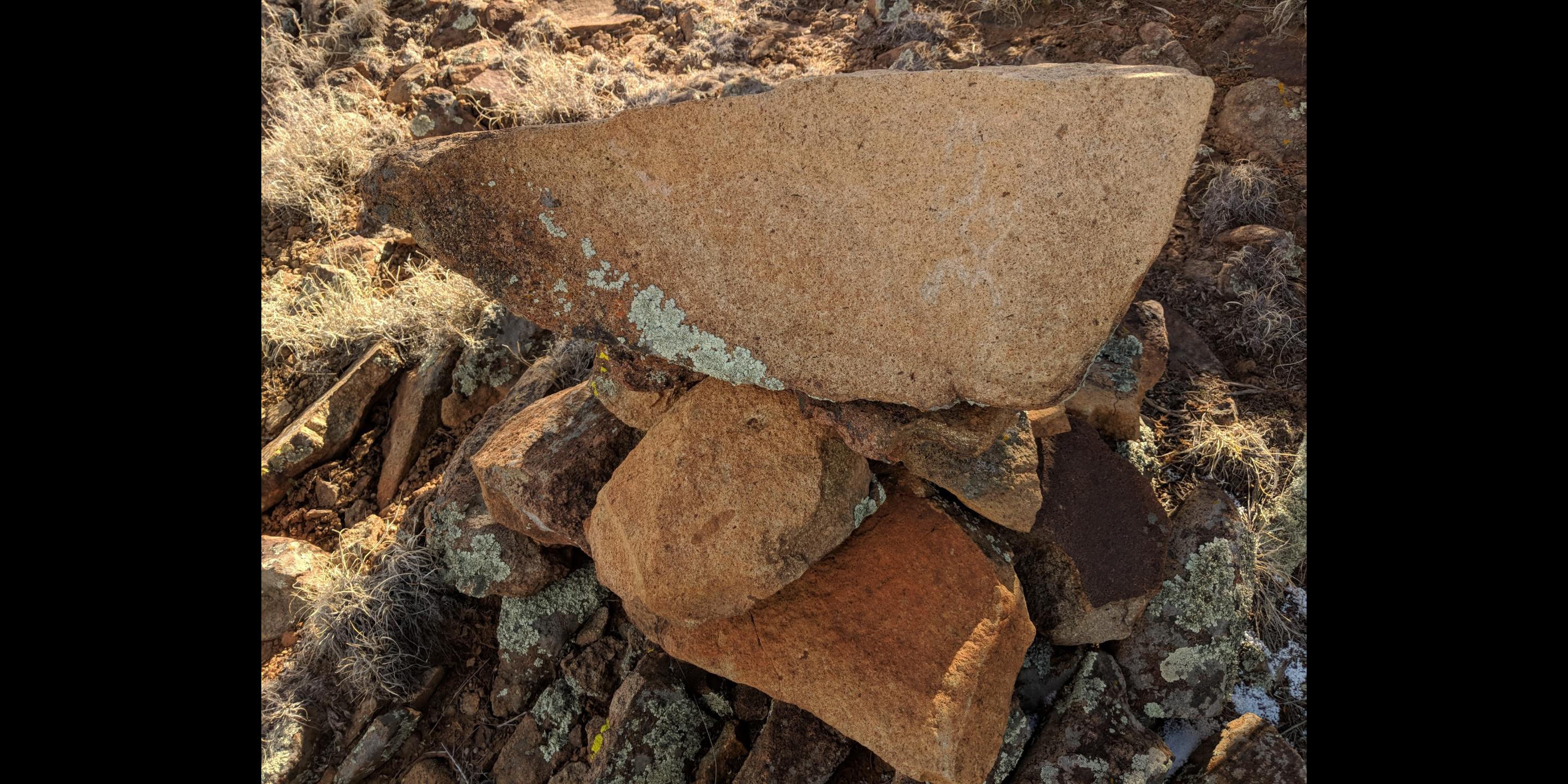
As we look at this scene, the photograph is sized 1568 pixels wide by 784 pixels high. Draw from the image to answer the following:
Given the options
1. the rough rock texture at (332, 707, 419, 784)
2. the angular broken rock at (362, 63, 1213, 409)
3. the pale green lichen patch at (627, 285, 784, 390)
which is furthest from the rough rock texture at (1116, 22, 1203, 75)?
the rough rock texture at (332, 707, 419, 784)

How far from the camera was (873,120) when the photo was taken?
1702 millimetres

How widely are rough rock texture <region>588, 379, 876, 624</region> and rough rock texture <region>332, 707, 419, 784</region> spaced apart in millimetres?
1154

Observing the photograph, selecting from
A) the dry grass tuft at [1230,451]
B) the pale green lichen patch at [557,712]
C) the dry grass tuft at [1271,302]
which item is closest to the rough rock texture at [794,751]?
the pale green lichen patch at [557,712]

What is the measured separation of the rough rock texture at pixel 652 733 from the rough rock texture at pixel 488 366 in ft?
4.62

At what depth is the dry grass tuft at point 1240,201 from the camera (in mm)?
3424

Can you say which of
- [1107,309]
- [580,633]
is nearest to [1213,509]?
[1107,309]

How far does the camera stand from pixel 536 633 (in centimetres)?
271

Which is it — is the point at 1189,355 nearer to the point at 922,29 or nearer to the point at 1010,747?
the point at 1010,747

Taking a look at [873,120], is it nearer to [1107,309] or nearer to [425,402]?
[1107,309]

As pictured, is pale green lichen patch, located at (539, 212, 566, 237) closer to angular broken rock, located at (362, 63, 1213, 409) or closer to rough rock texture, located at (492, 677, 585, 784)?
angular broken rock, located at (362, 63, 1213, 409)

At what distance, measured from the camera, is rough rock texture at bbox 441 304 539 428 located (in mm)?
3383

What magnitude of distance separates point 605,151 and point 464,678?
1.86 m

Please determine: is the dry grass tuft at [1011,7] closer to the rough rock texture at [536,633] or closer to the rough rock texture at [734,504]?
the rough rock texture at [734,504]

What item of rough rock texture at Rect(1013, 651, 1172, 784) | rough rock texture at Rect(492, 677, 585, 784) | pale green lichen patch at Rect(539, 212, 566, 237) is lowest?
rough rock texture at Rect(492, 677, 585, 784)
